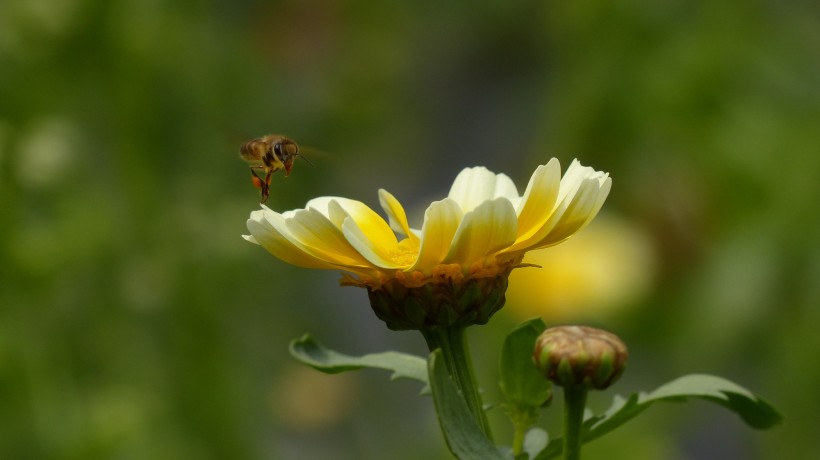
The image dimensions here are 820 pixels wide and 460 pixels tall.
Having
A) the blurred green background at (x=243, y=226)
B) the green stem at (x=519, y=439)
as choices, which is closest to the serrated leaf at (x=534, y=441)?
the green stem at (x=519, y=439)

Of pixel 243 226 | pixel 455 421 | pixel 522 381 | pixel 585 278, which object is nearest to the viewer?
pixel 455 421

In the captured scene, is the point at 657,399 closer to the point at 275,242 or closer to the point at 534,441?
the point at 534,441

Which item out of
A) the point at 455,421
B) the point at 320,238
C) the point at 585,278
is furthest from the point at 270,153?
the point at 585,278

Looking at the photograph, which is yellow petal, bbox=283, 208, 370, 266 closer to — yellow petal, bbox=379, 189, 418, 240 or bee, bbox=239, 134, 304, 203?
yellow petal, bbox=379, 189, 418, 240

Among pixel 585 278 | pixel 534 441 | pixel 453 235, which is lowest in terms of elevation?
pixel 585 278

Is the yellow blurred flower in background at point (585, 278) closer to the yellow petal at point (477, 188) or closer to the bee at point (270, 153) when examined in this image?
the bee at point (270, 153)

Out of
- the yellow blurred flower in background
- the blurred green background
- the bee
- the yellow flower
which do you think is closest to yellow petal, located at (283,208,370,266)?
the yellow flower
